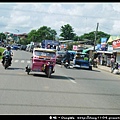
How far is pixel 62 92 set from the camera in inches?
480

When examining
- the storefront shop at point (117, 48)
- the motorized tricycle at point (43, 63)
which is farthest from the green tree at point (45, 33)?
the motorized tricycle at point (43, 63)

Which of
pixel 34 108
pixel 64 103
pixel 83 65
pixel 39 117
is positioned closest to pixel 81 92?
pixel 64 103

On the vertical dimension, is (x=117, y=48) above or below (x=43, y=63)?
above

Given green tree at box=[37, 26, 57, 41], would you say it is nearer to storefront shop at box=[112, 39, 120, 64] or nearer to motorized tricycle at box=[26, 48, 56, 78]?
storefront shop at box=[112, 39, 120, 64]

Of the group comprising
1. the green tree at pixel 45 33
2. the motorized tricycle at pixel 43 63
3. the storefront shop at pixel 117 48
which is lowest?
the motorized tricycle at pixel 43 63

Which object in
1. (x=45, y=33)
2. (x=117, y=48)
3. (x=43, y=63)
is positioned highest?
(x=45, y=33)

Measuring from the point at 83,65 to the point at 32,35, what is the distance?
12911 centimetres

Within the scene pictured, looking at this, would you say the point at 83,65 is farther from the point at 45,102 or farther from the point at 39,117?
the point at 39,117

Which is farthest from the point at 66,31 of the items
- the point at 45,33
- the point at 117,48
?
the point at 117,48

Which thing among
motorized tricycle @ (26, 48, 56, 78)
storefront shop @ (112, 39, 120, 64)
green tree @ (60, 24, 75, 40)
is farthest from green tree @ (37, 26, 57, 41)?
motorized tricycle @ (26, 48, 56, 78)

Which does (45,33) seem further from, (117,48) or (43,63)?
(43,63)

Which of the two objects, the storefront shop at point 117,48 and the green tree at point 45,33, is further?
the green tree at point 45,33

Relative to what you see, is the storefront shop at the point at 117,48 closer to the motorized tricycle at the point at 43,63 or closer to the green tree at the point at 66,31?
the motorized tricycle at the point at 43,63

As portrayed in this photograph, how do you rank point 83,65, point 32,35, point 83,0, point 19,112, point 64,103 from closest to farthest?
point 83,0, point 19,112, point 64,103, point 83,65, point 32,35
